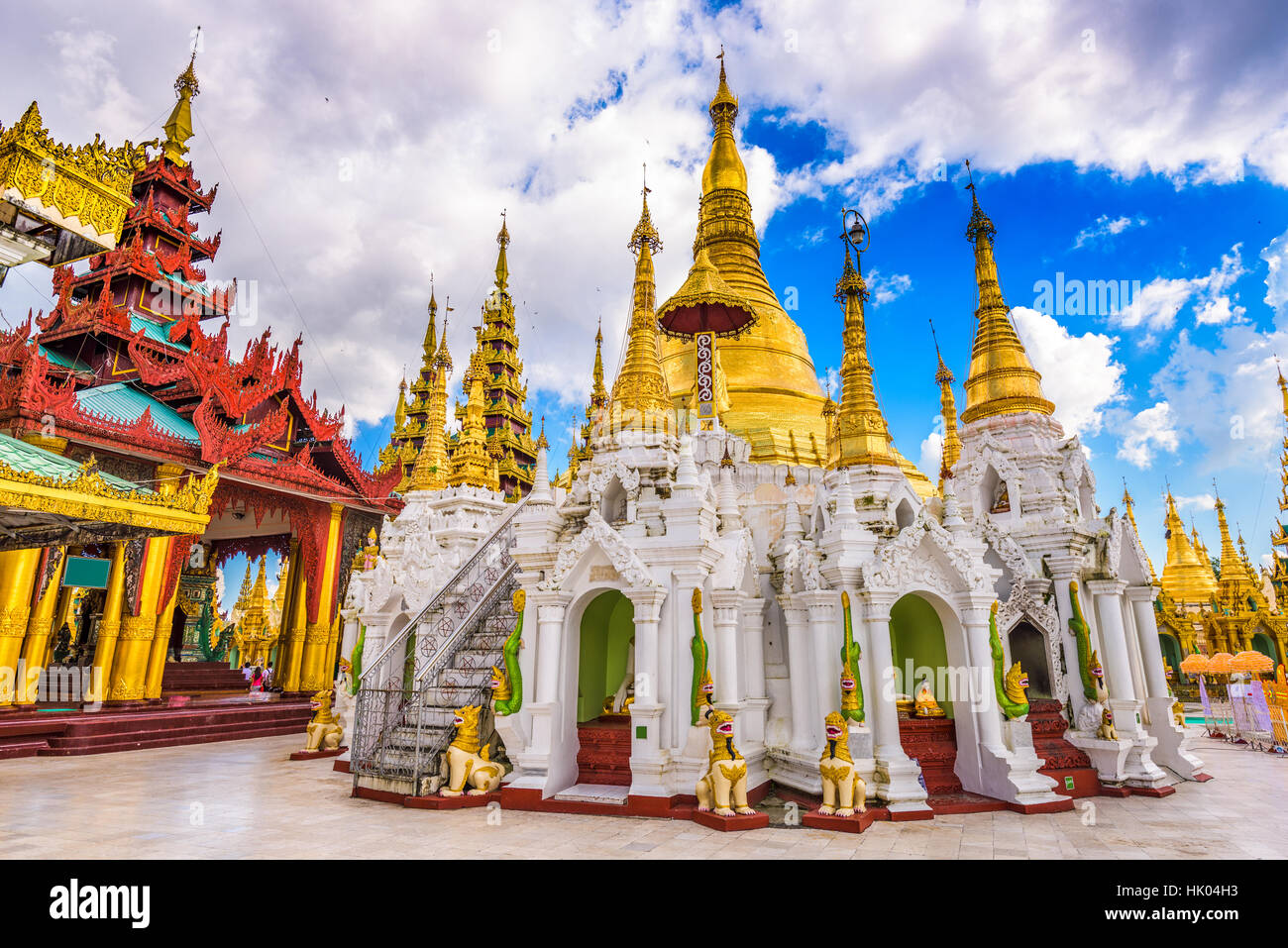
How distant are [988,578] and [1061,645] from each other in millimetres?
2536

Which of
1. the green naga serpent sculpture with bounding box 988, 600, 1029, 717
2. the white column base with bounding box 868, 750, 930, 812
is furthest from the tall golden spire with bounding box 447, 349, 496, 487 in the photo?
the green naga serpent sculpture with bounding box 988, 600, 1029, 717

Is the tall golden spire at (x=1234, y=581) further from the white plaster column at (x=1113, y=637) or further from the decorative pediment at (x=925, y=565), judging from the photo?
the decorative pediment at (x=925, y=565)

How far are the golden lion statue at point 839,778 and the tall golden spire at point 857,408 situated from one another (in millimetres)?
5261

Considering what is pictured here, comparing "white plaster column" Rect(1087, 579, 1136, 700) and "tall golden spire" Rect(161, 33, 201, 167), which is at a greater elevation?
"tall golden spire" Rect(161, 33, 201, 167)

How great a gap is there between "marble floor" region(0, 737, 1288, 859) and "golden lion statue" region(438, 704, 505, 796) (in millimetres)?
580

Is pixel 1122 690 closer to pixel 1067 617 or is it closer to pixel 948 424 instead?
pixel 1067 617

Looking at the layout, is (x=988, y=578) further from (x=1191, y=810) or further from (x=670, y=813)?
(x=670, y=813)

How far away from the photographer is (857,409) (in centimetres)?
1269

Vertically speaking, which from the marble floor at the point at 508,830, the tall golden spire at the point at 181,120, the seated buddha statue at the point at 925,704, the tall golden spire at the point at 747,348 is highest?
the tall golden spire at the point at 181,120

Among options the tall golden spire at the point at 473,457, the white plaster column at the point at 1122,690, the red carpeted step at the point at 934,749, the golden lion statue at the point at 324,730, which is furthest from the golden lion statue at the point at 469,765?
the white plaster column at the point at 1122,690

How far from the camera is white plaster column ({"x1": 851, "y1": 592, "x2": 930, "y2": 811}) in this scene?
8477 mm

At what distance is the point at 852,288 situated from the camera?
1428 centimetres

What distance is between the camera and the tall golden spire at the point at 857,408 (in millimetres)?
12227

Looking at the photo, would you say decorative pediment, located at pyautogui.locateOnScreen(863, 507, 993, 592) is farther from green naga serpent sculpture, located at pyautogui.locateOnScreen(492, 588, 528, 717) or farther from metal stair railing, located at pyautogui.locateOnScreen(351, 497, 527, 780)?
metal stair railing, located at pyautogui.locateOnScreen(351, 497, 527, 780)
